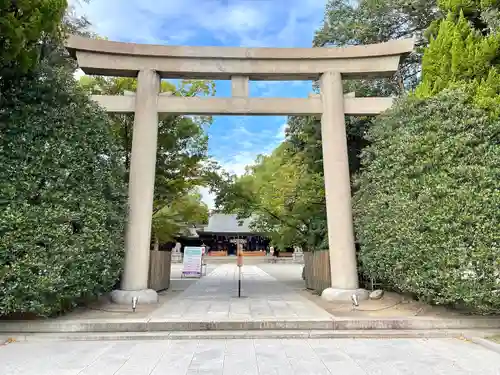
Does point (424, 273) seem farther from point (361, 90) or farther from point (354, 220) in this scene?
point (361, 90)

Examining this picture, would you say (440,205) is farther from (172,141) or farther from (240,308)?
(172,141)

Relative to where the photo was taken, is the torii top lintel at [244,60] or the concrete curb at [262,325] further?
the torii top lintel at [244,60]

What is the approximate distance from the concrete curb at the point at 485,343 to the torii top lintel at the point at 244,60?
6520mm

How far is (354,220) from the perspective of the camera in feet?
31.3

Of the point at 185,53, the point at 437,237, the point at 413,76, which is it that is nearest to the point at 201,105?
the point at 185,53

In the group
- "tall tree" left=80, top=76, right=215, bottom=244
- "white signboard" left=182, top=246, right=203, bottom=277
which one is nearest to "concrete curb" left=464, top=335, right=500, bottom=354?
"tall tree" left=80, top=76, right=215, bottom=244

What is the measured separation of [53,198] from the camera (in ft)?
22.8

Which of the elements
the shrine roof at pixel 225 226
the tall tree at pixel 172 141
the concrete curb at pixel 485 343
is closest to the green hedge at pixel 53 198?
the tall tree at pixel 172 141

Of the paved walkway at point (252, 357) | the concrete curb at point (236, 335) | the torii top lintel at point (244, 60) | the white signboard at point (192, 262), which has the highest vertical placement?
the torii top lintel at point (244, 60)

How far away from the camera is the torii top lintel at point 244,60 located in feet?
31.2

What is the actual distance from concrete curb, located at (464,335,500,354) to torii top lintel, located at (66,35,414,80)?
652 centimetres

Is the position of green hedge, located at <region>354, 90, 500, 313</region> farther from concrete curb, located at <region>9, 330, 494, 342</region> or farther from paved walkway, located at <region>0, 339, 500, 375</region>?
paved walkway, located at <region>0, 339, 500, 375</region>

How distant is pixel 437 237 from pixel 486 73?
3.59 metres

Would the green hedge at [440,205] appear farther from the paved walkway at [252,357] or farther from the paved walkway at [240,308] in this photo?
the paved walkway at [240,308]
